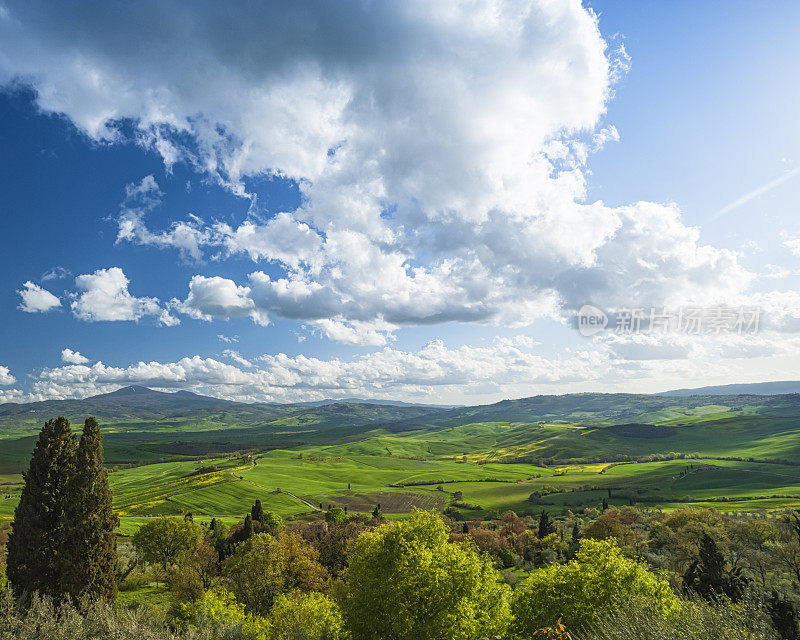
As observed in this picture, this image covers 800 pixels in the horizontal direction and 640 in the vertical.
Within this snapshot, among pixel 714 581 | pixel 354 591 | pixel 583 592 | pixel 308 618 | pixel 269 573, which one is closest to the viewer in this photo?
pixel 583 592

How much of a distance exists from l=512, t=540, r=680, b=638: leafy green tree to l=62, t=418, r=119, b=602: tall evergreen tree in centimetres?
3615

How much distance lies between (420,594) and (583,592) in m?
12.9

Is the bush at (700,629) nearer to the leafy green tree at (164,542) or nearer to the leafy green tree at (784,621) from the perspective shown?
the leafy green tree at (784,621)

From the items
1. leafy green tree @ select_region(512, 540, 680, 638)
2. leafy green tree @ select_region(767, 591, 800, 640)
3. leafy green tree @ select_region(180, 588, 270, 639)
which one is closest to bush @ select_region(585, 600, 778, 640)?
leafy green tree @ select_region(767, 591, 800, 640)

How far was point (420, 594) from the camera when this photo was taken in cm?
3378

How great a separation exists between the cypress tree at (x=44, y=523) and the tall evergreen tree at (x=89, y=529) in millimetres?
545

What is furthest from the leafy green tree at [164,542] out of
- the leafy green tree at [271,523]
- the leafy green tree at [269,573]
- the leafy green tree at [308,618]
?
the leafy green tree at [308,618]

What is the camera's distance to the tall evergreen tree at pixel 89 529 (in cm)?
3700

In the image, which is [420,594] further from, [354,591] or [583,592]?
[583,592]

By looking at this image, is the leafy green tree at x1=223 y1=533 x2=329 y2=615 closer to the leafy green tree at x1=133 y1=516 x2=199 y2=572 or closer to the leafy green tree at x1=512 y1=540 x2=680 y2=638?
the leafy green tree at x1=133 y1=516 x2=199 y2=572

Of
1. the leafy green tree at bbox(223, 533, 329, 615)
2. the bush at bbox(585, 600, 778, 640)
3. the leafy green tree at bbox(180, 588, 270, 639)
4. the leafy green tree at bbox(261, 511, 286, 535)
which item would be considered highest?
the bush at bbox(585, 600, 778, 640)

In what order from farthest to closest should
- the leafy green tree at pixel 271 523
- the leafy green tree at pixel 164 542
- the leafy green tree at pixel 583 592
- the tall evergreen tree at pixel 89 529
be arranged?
the leafy green tree at pixel 271 523
the leafy green tree at pixel 164 542
the tall evergreen tree at pixel 89 529
the leafy green tree at pixel 583 592

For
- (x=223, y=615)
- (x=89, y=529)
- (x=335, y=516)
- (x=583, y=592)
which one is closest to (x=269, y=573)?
(x=223, y=615)

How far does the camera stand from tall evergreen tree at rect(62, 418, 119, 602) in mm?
37000
